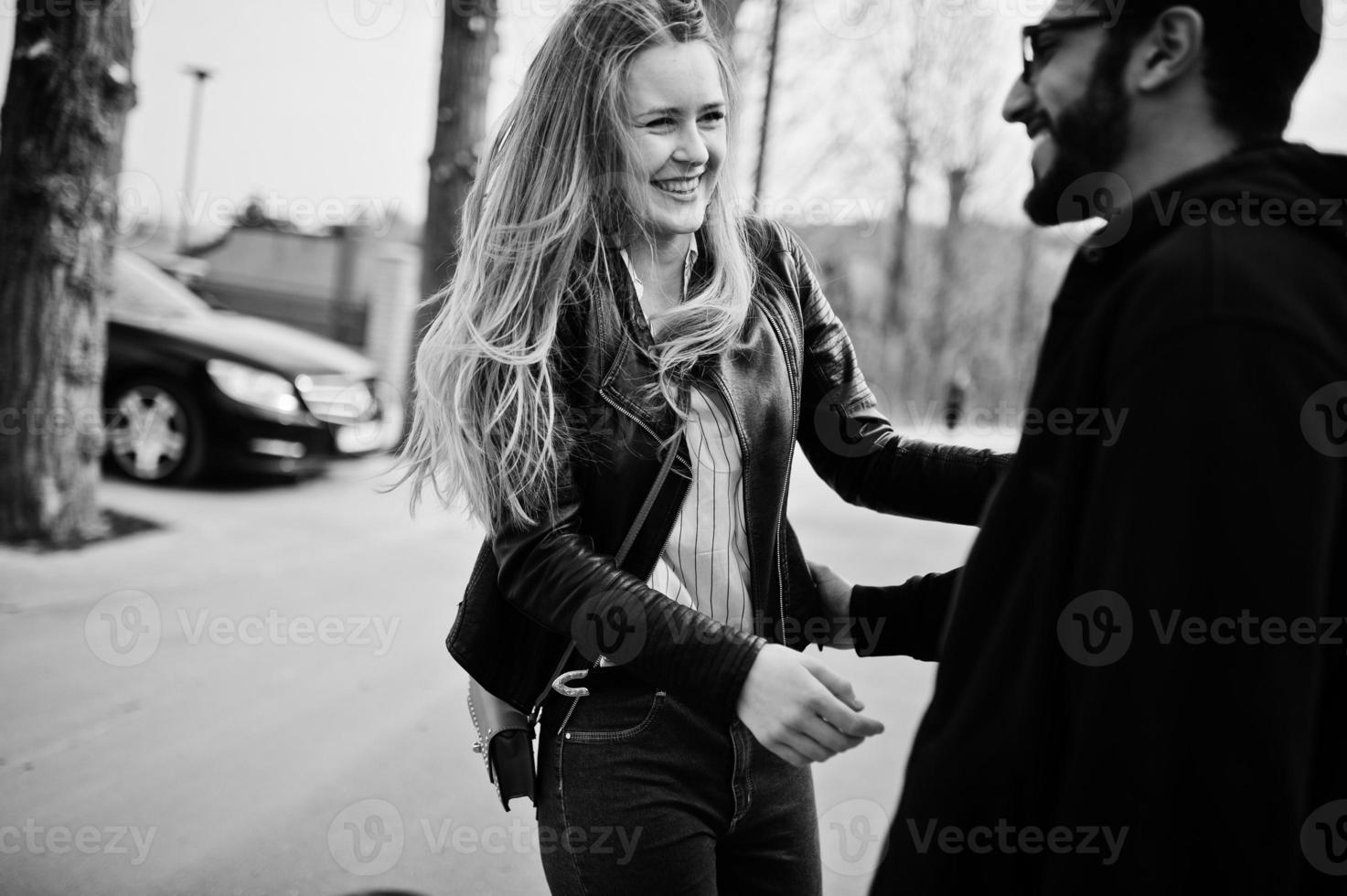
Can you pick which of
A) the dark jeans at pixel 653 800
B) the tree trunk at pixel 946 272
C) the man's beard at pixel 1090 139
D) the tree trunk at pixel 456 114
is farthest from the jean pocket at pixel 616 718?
the tree trunk at pixel 946 272

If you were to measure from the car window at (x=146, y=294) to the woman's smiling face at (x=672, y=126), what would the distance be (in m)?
7.37

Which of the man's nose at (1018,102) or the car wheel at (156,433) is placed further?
the car wheel at (156,433)

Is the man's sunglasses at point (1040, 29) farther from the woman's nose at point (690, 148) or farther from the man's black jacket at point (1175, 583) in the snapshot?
the woman's nose at point (690, 148)

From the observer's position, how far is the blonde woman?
1533 millimetres

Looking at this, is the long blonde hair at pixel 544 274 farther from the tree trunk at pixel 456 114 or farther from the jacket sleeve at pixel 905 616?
the tree trunk at pixel 456 114

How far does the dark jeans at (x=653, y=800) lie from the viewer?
153 centimetres

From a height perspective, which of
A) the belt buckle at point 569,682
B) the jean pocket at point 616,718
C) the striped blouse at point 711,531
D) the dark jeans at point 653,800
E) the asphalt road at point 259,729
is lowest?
the asphalt road at point 259,729

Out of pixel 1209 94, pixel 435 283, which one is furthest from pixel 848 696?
pixel 435 283

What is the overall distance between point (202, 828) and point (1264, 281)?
3424 millimetres

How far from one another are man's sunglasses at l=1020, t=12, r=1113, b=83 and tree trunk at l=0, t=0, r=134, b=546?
19.4ft

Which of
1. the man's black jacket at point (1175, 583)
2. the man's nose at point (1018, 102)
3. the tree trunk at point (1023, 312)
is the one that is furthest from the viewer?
the tree trunk at point (1023, 312)

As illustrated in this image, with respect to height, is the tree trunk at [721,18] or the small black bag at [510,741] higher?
the tree trunk at [721,18]

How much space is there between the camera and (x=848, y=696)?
129cm

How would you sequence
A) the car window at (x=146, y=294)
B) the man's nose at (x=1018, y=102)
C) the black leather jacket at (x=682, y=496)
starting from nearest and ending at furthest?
Answer: 1. the man's nose at (x=1018, y=102)
2. the black leather jacket at (x=682, y=496)
3. the car window at (x=146, y=294)
